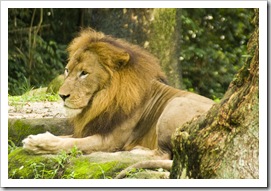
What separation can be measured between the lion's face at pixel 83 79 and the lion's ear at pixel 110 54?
0.06 metres

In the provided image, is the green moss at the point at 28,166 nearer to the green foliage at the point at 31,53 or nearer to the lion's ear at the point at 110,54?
the lion's ear at the point at 110,54

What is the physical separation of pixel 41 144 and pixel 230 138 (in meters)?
2.01

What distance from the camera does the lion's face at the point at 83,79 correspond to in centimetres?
736

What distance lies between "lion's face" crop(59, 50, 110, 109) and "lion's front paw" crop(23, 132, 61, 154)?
0.44 metres

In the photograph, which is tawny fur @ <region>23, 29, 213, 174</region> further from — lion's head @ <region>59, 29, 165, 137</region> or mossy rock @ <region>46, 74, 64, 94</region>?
mossy rock @ <region>46, 74, 64, 94</region>

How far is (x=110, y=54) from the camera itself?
24.6 feet

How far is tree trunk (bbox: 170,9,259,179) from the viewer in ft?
18.6

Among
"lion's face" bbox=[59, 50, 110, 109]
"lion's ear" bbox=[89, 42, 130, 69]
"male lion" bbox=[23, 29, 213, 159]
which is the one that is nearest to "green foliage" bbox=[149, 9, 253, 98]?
"male lion" bbox=[23, 29, 213, 159]

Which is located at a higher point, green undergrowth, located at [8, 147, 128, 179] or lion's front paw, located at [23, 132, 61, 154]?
lion's front paw, located at [23, 132, 61, 154]

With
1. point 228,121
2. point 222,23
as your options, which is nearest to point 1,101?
point 228,121

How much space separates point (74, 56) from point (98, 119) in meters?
0.65

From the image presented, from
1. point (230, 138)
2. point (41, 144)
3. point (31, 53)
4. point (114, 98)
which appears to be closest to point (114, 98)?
point (114, 98)

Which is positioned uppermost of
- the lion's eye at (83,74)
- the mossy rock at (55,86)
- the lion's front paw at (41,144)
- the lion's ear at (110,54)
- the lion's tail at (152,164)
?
the lion's ear at (110,54)

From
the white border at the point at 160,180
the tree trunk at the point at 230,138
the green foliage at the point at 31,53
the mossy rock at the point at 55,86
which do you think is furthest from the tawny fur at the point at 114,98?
the green foliage at the point at 31,53
